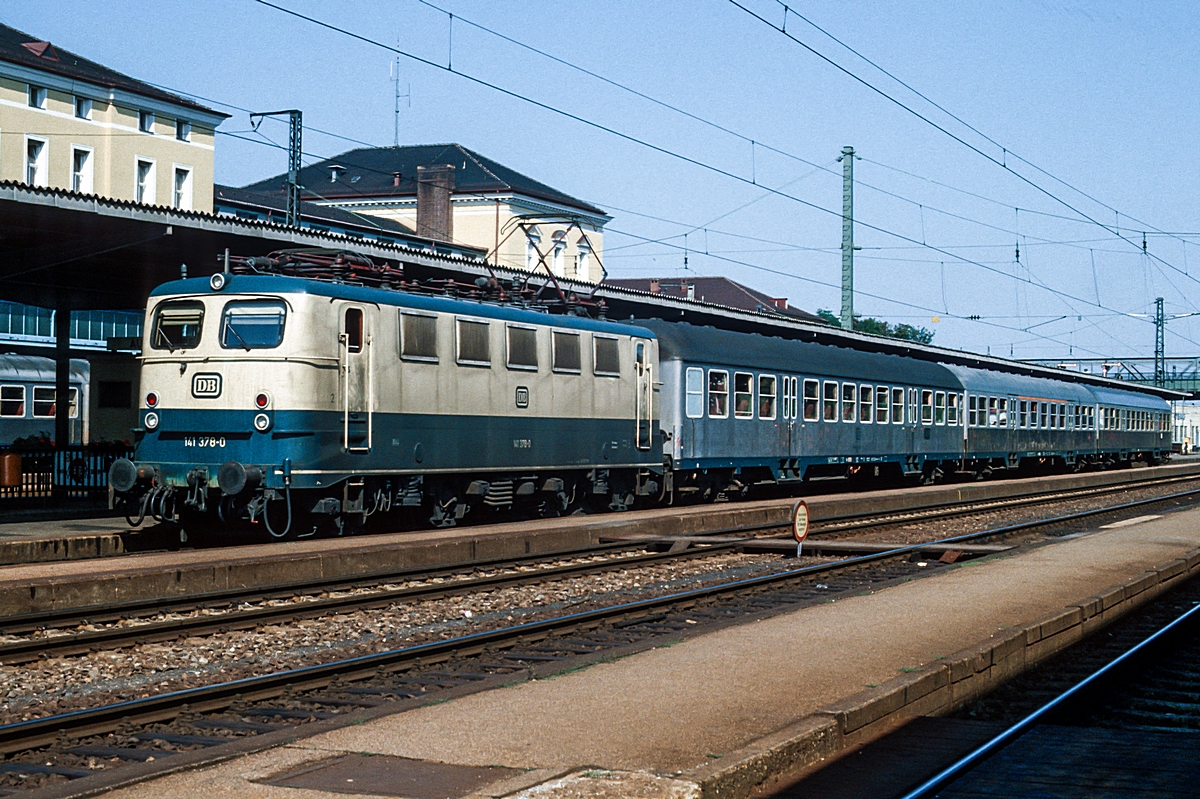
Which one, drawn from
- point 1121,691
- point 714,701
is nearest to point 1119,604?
point 1121,691

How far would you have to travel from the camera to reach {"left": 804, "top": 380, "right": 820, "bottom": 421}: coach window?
31875 mm

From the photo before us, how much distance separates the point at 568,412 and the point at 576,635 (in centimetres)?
1087

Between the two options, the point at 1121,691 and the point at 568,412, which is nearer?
the point at 1121,691

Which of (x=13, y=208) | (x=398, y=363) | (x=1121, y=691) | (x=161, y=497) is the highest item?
(x=13, y=208)

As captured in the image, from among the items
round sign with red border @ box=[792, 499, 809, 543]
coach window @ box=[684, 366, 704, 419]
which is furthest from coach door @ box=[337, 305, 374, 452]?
coach window @ box=[684, 366, 704, 419]

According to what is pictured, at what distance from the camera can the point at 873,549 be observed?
19.6 m

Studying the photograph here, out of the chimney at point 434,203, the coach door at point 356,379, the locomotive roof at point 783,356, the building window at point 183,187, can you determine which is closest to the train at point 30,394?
the locomotive roof at point 783,356

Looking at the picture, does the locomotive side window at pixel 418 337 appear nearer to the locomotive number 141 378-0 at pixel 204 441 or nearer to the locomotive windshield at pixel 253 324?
the locomotive windshield at pixel 253 324

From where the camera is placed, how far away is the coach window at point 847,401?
33.9m

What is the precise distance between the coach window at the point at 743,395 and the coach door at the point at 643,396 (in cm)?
380

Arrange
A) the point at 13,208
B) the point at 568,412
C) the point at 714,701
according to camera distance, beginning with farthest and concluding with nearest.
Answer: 1. the point at 568,412
2. the point at 13,208
3. the point at 714,701

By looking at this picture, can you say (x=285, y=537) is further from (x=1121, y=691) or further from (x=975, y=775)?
(x=975, y=775)

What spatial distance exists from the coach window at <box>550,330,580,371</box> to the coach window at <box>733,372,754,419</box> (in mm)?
6557

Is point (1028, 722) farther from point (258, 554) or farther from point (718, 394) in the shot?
point (718, 394)
